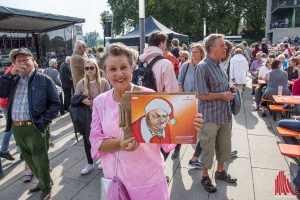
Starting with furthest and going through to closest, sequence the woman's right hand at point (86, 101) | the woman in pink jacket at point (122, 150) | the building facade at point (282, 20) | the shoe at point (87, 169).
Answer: the building facade at point (282, 20) → the shoe at point (87, 169) → the woman's right hand at point (86, 101) → the woman in pink jacket at point (122, 150)

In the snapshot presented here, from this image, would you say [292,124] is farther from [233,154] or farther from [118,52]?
[118,52]

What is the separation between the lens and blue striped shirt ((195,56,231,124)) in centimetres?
328

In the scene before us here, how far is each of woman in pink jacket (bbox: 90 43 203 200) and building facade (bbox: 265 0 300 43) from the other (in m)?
38.0

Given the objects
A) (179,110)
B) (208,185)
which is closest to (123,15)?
(208,185)

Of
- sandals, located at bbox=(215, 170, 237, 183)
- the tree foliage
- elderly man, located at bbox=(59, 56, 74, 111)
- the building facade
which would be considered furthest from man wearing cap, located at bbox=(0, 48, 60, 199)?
the building facade

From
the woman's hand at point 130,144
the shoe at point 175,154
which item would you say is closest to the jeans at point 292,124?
the shoe at point 175,154

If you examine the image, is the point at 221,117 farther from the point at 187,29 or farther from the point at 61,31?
the point at 187,29

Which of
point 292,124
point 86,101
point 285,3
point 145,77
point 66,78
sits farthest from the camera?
point 285,3

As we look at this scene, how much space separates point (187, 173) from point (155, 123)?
2819 millimetres

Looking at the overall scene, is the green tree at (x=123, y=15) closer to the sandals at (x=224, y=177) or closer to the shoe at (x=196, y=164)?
the shoe at (x=196, y=164)

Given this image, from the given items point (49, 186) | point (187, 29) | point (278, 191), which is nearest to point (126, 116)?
point (49, 186)

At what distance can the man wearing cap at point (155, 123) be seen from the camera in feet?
5.03

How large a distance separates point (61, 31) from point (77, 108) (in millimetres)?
10464

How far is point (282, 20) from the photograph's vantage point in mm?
39969
